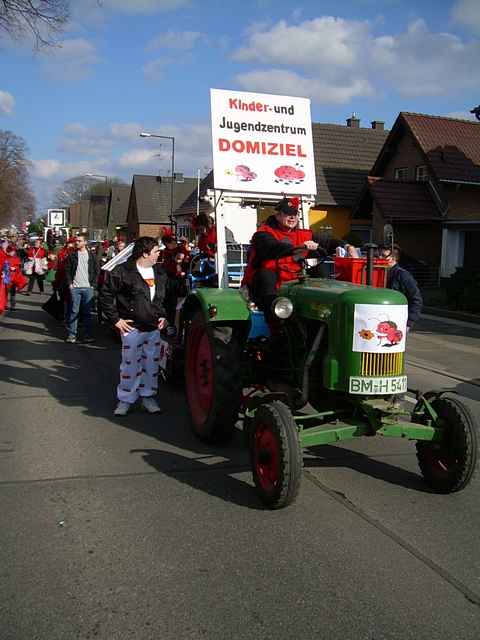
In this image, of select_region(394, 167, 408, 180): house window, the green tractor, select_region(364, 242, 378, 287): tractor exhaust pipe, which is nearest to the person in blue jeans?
the green tractor

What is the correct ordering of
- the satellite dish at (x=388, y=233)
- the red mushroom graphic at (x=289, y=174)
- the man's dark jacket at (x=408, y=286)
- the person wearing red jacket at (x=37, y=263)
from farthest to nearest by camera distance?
1. the satellite dish at (x=388, y=233)
2. the person wearing red jacket at (x=37, y=263)
3. the red mushroom graphic at (x=289, y=174)
4. the man's dark jacket at (x=408, y=286)

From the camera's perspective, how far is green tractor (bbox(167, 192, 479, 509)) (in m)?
4.17

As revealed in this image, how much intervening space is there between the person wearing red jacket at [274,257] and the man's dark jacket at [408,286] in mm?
1993

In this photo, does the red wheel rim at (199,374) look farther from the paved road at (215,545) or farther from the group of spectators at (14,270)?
the group of spectators at (14,270)

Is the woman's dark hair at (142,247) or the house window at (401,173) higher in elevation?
the house window at (401,173)

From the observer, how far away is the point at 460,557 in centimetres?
362

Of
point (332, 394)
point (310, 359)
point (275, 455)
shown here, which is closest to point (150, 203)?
point (332, 394)

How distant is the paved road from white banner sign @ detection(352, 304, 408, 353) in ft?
3.39

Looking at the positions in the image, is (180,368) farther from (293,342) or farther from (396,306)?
(396,306)

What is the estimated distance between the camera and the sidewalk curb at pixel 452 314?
15092mm

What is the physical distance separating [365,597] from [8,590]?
5.54 feet

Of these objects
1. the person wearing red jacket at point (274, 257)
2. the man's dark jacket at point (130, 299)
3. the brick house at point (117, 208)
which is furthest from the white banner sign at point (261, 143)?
the brick house at point (117, 208)

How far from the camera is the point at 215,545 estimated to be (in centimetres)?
370

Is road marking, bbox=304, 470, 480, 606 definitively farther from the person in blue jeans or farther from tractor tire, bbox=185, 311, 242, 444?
the person in blue jeans
